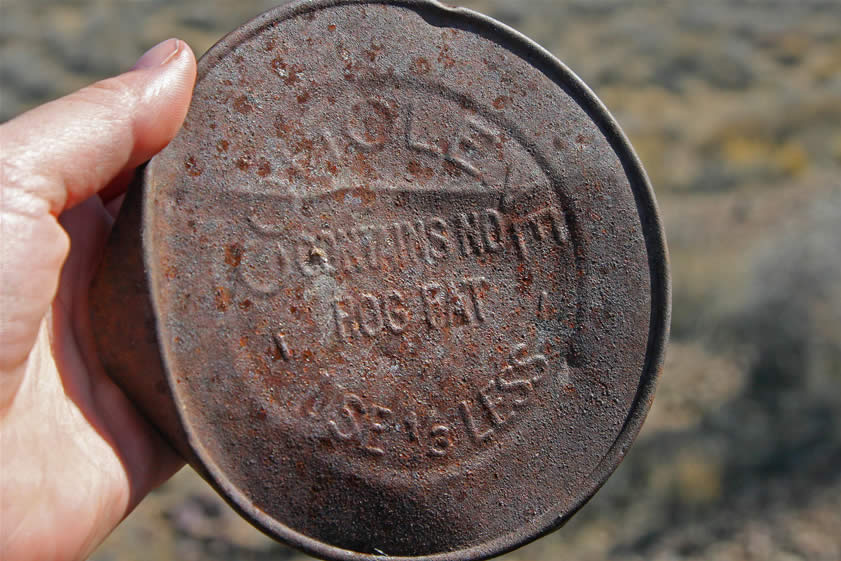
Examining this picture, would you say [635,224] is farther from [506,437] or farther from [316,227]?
[316,227]

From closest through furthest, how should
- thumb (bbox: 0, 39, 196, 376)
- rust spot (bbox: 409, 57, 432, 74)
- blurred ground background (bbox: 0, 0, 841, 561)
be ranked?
thumb (bbox: 0, 39, 196, 376)
rust spot (bbox: 409, 57, 432, 74)
blurred ground background (bbox: 0, 0, 841, 561)

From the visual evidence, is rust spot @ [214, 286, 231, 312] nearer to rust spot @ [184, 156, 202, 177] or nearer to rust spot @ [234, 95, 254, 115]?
rust spot @ [184, 156, 202, 177]

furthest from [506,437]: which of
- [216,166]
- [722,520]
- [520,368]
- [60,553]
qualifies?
[722,520]

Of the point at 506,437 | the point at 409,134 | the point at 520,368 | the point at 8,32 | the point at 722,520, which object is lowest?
the point at 8,32

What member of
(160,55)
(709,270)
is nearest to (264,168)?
(160,55)

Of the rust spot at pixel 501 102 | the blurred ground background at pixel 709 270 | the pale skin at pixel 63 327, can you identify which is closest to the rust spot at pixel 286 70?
the pale skin at pixel 63 327

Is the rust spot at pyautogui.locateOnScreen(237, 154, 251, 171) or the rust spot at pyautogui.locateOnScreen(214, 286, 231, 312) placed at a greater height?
the rust spot at pyautogui.locateOnScreen(237, 154, 251, 171)

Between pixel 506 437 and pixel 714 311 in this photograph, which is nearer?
pixel 506 437

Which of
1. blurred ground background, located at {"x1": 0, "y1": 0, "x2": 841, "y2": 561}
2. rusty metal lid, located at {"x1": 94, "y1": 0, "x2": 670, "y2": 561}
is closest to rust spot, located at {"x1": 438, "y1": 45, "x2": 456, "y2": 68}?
rusty metal lid, located at {"x1": 94, "y1": 0, "x2": 670, "y2": 561}
